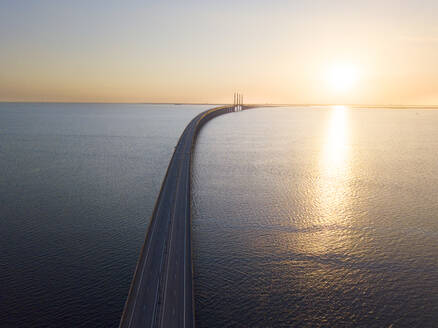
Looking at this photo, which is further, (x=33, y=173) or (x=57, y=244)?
(x=33, y=173)

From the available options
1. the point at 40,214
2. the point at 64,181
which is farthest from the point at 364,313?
the point at 64,181

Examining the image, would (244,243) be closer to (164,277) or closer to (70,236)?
(164,277)

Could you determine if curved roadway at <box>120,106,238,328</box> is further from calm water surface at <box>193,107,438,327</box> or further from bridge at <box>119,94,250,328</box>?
calm water surface at <box>193,107,438,327</box>

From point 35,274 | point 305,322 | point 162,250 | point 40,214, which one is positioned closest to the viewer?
point 305,322

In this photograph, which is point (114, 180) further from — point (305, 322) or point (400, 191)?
point (400, 191)

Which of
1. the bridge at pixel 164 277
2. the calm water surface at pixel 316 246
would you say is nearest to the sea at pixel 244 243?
the calm water surface at pixel 316 246

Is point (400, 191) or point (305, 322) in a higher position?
point (400, 191)

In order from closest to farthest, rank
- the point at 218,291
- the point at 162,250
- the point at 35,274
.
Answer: the point at 218,291
the point at 35,274
the point at 162,250

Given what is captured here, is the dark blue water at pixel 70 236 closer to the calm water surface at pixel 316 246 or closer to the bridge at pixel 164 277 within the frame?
the bridge at pixel 164 277
